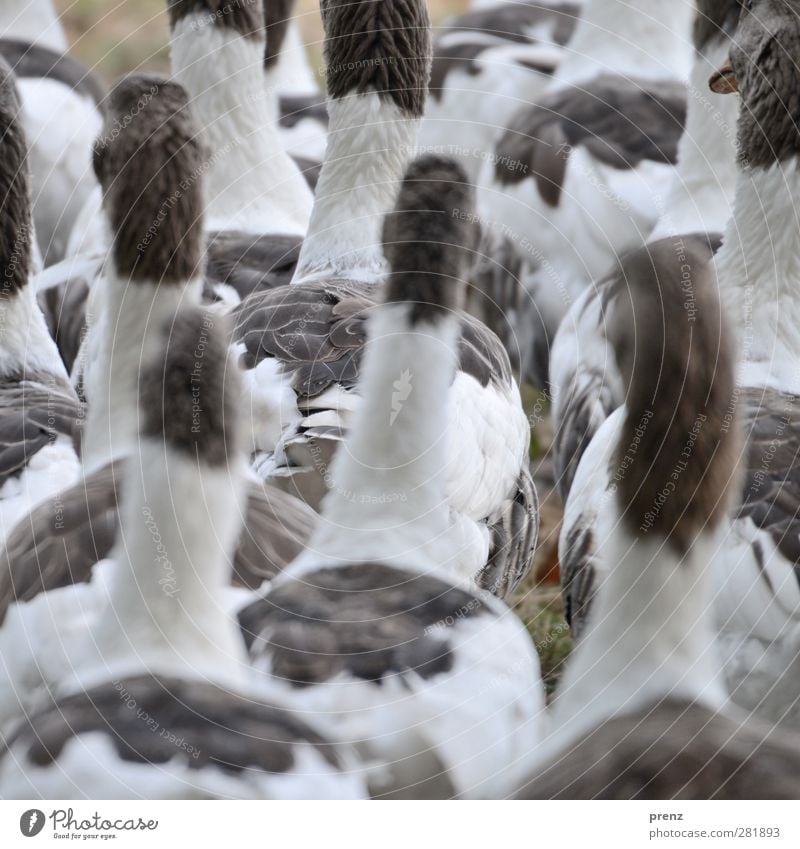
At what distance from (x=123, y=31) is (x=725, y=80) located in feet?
16.0

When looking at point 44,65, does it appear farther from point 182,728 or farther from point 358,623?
point 182,728

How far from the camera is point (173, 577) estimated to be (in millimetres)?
1849

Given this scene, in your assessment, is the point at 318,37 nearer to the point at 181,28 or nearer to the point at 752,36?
the point at 181,28

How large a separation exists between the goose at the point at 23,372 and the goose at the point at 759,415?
995 millimetres

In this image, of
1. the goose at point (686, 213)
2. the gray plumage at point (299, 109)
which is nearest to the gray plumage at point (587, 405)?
the goose at point (686, 213)

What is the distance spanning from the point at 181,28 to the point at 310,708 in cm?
241

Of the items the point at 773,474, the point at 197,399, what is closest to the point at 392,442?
the point at 197,399

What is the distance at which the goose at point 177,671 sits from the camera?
1.75 metres

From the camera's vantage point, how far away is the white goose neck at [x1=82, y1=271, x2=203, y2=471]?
2.53m

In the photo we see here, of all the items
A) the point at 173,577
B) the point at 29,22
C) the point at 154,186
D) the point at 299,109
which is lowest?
the point at 299,109

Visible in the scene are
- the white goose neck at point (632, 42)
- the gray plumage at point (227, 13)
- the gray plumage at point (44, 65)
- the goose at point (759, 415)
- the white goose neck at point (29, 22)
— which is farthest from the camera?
the white goose neck at point (29, 22)

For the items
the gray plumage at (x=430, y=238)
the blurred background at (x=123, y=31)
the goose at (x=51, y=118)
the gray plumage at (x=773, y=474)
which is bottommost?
Result: the blurred background at (x=123, y=31)

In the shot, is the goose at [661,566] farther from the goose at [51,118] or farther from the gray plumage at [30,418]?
the goose at [51,118]

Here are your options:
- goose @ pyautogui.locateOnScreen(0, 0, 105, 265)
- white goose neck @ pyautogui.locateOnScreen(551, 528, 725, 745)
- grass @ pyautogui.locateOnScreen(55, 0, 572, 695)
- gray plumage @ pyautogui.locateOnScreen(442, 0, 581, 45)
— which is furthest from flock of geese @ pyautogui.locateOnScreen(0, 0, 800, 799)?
gray plumage @ pyautogui.locateOnScreen(442, 0, 581, 45)
